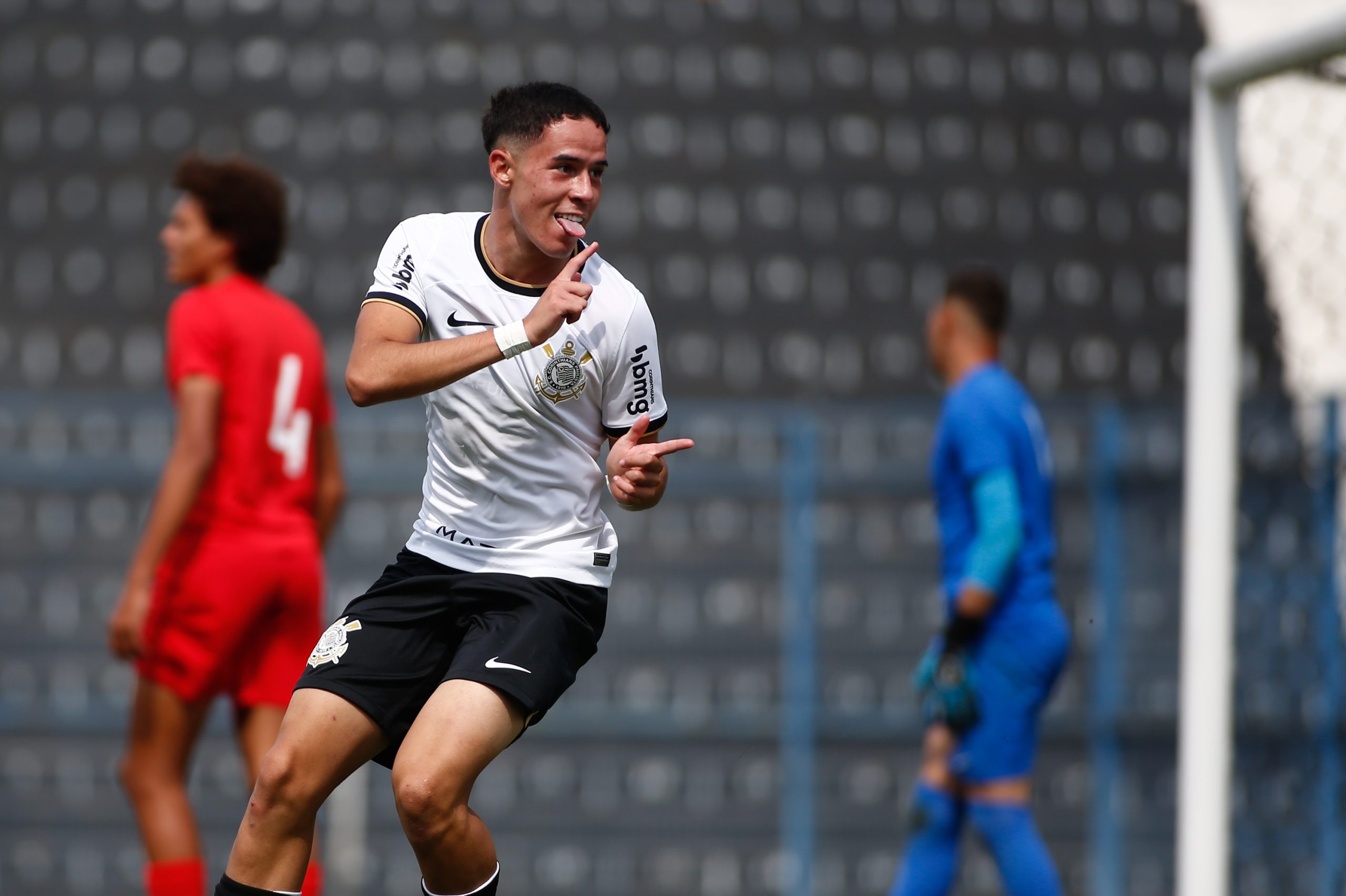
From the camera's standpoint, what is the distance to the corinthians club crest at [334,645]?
325 centimetres

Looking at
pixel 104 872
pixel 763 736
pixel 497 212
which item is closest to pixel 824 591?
pixel 763 736

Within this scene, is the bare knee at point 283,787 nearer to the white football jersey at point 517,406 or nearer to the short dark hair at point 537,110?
the white football jersey at point 517,406

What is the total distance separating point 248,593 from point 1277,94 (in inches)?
223

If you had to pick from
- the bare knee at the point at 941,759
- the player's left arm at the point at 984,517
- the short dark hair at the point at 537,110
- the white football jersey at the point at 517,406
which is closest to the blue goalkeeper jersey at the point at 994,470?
the player's left arm at the point at 984,517

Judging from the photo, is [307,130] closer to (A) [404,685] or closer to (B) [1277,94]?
(B) [1277,94]

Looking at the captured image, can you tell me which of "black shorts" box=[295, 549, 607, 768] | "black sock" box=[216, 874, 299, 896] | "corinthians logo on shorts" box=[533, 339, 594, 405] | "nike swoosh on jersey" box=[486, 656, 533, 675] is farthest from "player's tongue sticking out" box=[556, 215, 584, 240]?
"black sock" box=[216, 874, 299, 896]

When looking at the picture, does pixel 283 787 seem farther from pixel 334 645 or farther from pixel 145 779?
pixel 145 779

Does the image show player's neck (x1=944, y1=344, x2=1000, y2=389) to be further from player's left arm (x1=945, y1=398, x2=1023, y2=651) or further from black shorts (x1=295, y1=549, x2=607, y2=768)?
black shorts (x1=295, y1=549, x2=607, y2=768)

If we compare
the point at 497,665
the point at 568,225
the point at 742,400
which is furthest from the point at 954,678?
the point at 742,400

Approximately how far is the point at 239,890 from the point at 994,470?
2772 mm

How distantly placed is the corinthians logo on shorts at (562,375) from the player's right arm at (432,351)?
0.17 metres

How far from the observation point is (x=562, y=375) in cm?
321

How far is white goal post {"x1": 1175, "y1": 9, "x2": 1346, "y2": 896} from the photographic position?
15.6ft

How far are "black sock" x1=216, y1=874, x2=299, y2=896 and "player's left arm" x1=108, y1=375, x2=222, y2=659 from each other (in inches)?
62.6
